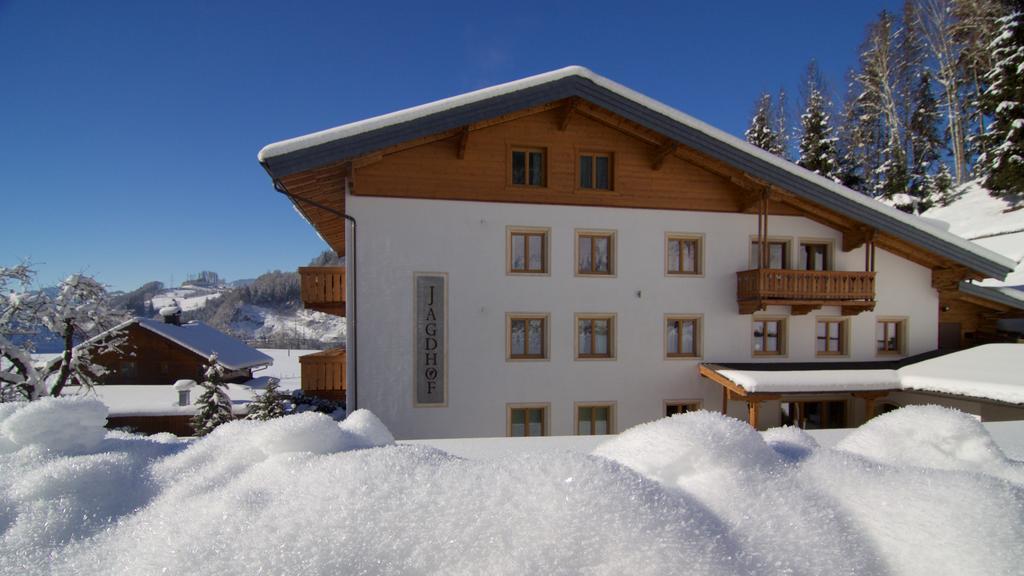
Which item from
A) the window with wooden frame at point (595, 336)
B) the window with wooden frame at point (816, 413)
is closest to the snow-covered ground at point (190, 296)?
the window with wooden frame at point (595, 336)

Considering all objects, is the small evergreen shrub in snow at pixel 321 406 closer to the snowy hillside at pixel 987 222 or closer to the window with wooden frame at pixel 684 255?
the window with wooden frame at pixel 684 255

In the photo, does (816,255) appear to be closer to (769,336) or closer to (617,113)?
(769,336)

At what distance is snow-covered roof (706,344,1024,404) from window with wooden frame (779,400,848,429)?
1922mm

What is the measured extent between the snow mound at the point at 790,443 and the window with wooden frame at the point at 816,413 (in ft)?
47.3

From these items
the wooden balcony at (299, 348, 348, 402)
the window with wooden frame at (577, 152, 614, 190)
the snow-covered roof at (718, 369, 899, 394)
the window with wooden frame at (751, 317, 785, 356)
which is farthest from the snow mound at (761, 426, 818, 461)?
the window with wooden frame at (751, 317, 785, 356)

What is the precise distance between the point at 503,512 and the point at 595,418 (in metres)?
12.2

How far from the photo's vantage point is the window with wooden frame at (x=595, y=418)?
12.4 metres

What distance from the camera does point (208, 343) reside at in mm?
27656

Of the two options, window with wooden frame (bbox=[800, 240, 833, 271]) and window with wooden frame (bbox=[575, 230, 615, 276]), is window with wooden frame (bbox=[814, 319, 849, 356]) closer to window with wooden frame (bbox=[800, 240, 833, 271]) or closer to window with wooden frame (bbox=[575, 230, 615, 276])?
window with wooden frame (bbox=[800, 240, 833, 271])

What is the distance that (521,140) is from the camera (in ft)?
40.5

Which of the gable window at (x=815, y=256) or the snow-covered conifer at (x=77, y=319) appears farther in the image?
the snow-covered conifer at (x=77, y=319)

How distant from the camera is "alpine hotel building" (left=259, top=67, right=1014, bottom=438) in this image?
453 inches

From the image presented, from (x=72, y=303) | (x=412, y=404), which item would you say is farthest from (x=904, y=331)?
(x=72, y=303)

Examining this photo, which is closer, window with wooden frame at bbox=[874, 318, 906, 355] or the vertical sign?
the vertical sign
